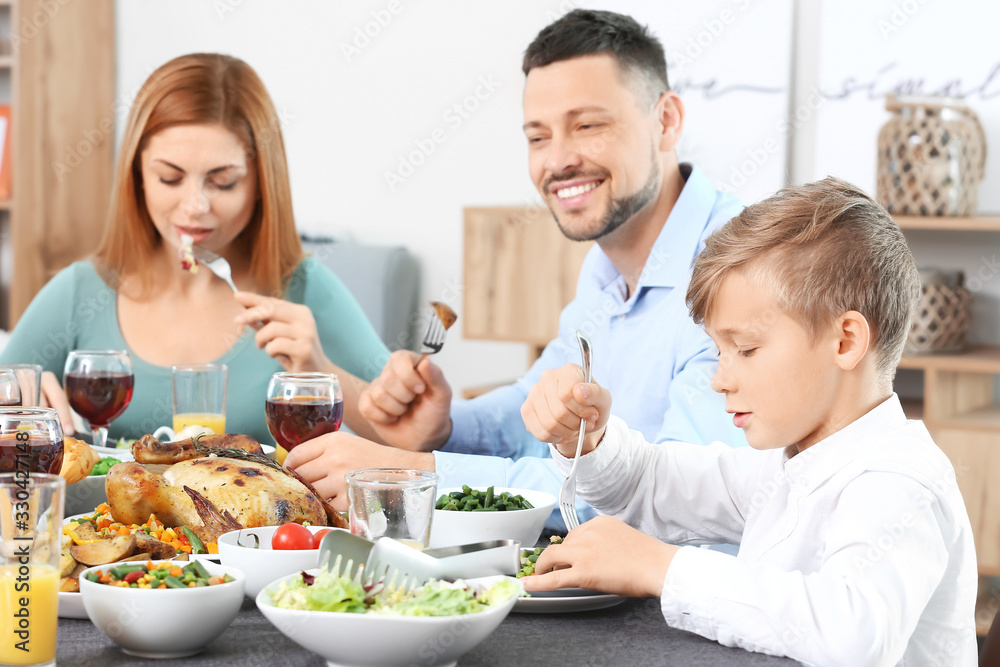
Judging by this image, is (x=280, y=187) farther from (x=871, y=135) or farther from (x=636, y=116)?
(x=871, y=135)

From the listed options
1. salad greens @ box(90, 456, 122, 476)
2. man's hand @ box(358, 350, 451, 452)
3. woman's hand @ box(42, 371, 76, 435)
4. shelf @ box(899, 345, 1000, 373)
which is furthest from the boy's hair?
shelf @ box(899, 345, 1000, 373)

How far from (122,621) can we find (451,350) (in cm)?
324

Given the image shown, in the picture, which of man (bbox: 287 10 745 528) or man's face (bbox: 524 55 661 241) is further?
man's face (bbox: 524 55 661 241)

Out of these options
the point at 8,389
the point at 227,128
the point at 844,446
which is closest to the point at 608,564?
the point at 844,446

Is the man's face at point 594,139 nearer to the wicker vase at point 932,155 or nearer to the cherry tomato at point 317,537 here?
the cherry tomato at point 317,537

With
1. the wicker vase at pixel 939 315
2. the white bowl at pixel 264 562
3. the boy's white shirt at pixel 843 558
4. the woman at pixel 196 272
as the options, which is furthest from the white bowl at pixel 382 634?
the wicker vase at pixel 939 315

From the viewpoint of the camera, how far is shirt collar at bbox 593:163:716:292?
6.08ft

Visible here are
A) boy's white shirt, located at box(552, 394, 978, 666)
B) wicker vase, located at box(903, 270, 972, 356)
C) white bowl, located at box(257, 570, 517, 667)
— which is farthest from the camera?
wicker vase, located at box(903, 270, 972, 356)

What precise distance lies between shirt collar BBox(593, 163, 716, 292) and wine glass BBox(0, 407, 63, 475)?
1109mm

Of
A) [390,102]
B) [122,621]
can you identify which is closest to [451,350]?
[390,102]

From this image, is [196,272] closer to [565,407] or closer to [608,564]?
[565,407]

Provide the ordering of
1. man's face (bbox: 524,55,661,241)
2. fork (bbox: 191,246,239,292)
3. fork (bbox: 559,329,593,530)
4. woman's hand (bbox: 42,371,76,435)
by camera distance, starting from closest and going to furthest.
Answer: fork (bbox: 559,329,593,530) → woman's hand (bbox: 42,371,76,435) → man's face (bbox: 524,55,661,241) → fork (bbox: 191,246,239,292)

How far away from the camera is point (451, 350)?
404 cm

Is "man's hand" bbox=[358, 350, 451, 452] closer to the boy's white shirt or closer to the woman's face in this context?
the boy's white shirt
